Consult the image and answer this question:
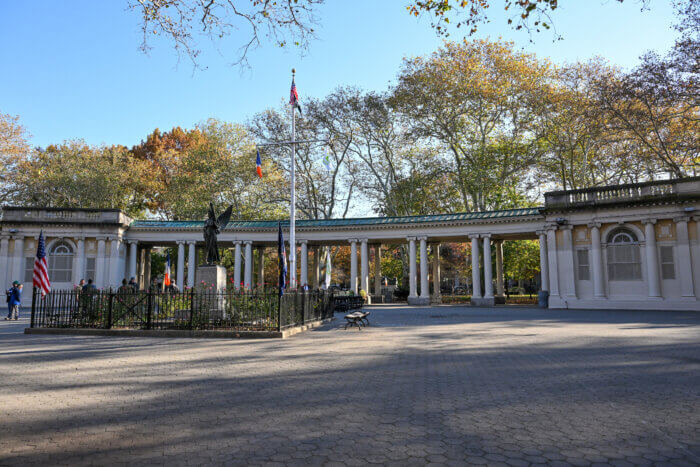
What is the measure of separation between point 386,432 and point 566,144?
3788 centimetres

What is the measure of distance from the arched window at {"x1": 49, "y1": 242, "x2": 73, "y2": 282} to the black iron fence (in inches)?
876

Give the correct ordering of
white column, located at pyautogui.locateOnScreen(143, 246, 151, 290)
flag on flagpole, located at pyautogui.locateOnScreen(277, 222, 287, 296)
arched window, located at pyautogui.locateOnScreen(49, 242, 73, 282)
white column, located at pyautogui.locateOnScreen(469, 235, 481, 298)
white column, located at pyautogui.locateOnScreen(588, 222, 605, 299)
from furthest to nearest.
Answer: white column, located at pyautogui.locateOnScreen(143, 246, 151, 290) < arched window, located at pyautogui.locateOnScreen(49, 242, 73, 282) < white column, located at pyautogui.locateOnScreen(469, 235, 481, 298) < white column, located at pyautogui.locateOnScreen(588, 222, 605, 299) < flag on flagpole, located at pyautogui.locateOnScreen(277, 222, 287, 296)

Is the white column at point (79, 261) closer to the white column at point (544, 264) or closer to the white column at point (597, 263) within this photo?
the white column at point (544, 264)

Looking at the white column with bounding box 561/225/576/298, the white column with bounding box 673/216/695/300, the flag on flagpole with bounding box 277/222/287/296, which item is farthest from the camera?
the white column with bounding box 561/225/576/298

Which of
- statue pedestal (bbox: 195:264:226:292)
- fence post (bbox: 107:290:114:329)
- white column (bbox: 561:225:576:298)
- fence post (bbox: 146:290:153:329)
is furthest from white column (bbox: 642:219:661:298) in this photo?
fence post (bbox: 107:290:114:329)

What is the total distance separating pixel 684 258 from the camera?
25641 mm

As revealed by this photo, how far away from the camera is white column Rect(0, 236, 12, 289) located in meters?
33.7

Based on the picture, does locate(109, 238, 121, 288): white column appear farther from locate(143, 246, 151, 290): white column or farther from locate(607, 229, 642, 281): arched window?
locate(607, 229, 642, 281): arched window

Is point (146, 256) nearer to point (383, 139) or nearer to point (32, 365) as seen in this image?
point (383, 139)

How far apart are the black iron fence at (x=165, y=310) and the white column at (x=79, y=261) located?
21555 mm

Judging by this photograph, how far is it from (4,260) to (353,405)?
3855cm

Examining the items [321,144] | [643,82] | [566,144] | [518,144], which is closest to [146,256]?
[321,144]

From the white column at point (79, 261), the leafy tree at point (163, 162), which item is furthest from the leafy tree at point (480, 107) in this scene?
the white column at point (79, 261)

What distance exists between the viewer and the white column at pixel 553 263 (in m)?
29.6
